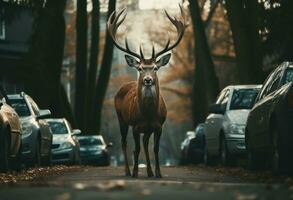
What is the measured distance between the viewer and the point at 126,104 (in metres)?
21.1

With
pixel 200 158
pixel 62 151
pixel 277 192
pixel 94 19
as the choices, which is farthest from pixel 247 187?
pixel 94 19

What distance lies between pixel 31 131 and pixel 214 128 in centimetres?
465

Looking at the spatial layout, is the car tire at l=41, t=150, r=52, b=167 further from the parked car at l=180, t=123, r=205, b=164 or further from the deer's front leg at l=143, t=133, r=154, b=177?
the parked car at l=180, t=123, r=205, b=164

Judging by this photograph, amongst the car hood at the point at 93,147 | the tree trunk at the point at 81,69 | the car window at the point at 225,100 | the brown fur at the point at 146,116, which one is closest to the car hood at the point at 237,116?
the car window at the point at 225,100

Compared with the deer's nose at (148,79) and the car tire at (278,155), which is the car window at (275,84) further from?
the deer's nose at (148,79)

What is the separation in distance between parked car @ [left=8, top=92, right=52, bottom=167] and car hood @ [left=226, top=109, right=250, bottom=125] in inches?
174

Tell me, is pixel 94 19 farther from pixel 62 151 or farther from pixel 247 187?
pixel 247 187

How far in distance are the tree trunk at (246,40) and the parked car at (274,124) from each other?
38.0 ft

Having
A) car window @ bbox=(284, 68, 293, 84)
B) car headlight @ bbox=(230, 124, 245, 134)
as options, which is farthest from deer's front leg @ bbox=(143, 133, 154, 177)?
car headlight @ bbox=(230, 124, 245, 134)

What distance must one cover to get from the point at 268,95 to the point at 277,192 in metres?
6.73

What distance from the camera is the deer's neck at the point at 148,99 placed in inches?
762

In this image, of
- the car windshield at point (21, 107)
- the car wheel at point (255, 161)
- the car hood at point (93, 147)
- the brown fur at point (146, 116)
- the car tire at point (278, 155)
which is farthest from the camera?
the car hood at point (93, 147)

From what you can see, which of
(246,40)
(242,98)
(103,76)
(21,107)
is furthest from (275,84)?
(103,76)

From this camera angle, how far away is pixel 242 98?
2552cm
